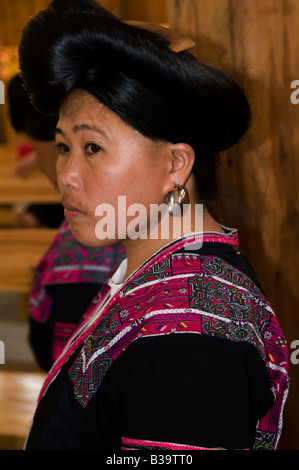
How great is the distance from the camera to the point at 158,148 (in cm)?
92

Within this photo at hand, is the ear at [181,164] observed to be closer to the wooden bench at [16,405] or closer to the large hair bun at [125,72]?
the large hair bun at [125,72]

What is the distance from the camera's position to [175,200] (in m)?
0.96

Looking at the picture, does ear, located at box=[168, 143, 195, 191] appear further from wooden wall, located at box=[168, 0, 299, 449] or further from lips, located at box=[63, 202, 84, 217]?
wooden wall, located at box=[168, 0, 299, 449]

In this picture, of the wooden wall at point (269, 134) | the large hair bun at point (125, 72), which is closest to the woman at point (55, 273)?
the wooden wall at point (269, 134)

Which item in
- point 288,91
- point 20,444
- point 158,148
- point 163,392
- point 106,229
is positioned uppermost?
point 288,91

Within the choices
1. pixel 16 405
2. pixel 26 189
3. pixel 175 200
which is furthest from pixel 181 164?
pixel 26 189

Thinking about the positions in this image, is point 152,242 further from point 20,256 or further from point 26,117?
point 20,256

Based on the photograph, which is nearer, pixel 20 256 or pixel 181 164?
pixel 181 164

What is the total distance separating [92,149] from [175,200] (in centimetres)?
16

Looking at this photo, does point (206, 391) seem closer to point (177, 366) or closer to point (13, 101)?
point (177, 366)

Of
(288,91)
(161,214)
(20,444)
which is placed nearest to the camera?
(161,214)

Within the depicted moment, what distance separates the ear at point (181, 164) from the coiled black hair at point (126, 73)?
0.02m

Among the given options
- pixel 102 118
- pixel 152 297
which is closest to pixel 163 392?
pixel 152 297

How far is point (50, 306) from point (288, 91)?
0.95 meters
